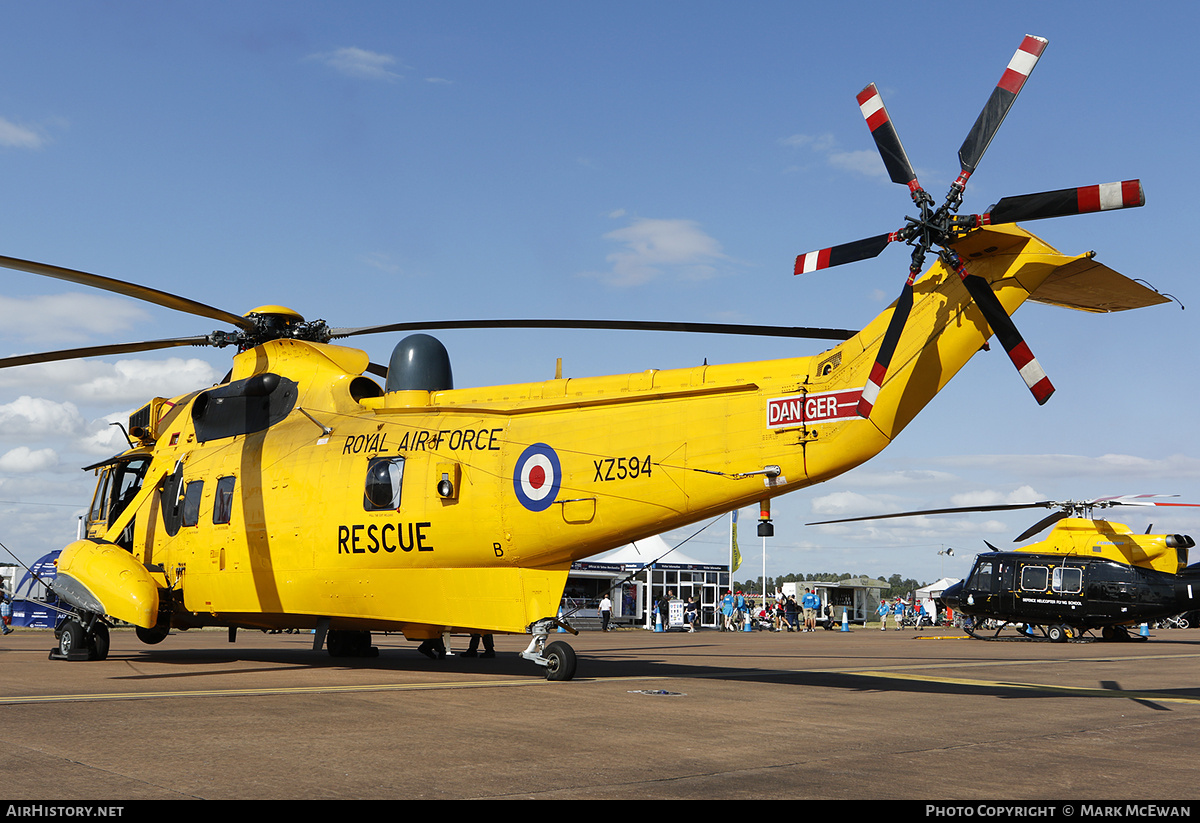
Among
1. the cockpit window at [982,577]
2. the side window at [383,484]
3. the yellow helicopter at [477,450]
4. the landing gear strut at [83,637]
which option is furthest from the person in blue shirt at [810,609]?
the side window at [383,484]

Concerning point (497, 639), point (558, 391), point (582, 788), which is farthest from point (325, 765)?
point (497, 639)

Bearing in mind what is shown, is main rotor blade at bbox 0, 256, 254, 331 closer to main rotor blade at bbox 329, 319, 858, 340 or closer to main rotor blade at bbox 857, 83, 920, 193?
main rotor blade at bbox 329, 319, 858, 340

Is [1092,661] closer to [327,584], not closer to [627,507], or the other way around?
[627,507]

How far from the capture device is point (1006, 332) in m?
11.3

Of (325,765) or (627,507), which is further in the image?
(627,507)

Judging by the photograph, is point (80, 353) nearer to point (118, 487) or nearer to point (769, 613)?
point (118, 487)

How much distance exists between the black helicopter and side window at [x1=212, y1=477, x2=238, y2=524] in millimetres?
20524

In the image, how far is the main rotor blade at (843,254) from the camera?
38.8 ft

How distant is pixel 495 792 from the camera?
21.2 feet

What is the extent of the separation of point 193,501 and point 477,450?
639 cm

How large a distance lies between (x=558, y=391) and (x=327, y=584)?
185 inches

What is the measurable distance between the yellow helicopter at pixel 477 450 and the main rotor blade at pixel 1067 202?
0.08 feet

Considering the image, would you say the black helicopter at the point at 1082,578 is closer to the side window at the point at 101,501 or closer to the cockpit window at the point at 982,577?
the cockpit window at the point at 982,577

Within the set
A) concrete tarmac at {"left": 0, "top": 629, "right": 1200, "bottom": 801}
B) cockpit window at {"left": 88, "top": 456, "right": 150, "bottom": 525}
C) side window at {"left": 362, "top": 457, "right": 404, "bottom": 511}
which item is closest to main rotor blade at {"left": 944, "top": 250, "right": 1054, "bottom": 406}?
concrete tarmac at {"left": 0, "top": 629, "right": 1200, "bottom": 801}
